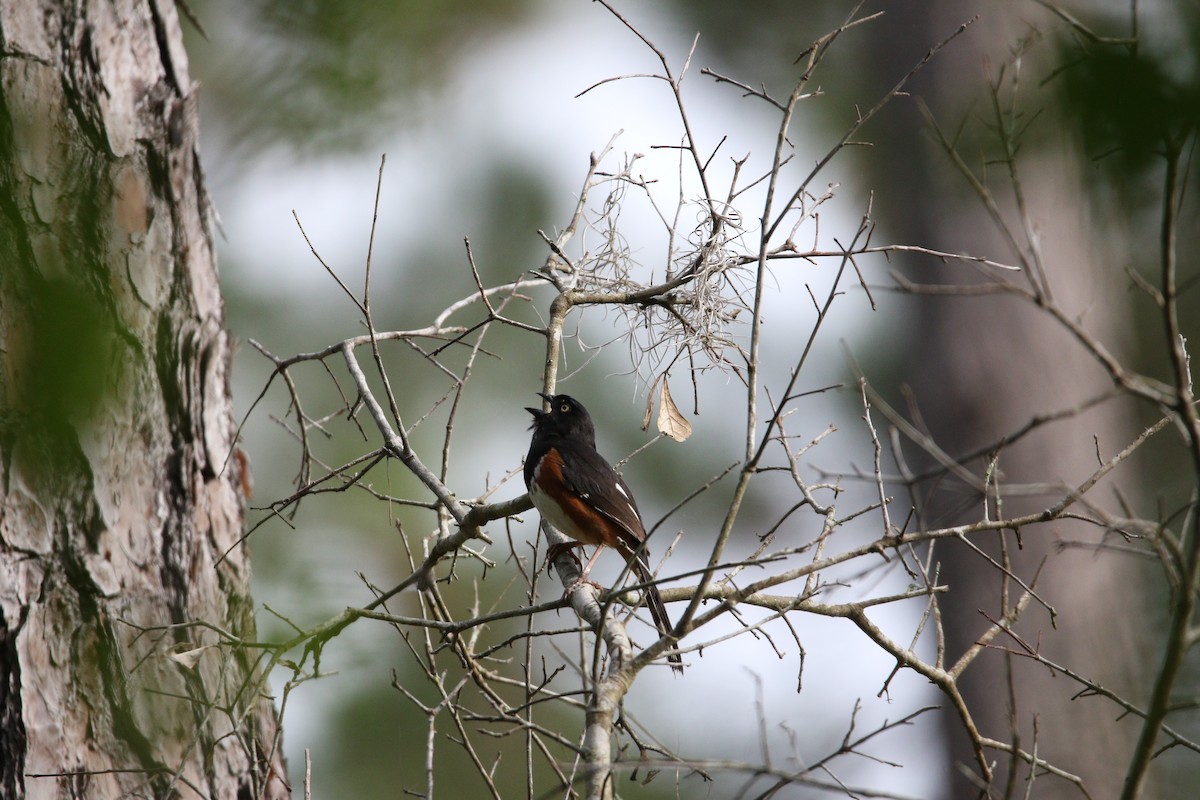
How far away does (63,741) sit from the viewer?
2.43m

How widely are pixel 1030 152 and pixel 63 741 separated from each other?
12.3 ft

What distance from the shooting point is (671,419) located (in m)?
3.30

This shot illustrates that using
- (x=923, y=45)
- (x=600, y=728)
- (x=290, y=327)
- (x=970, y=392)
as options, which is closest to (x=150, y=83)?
(x=600, y=728)

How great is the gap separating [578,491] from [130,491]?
1803 millimetres

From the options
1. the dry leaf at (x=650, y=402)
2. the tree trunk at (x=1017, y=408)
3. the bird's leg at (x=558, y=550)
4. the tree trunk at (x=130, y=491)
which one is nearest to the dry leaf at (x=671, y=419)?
the dry leaf at (x=650, y=402)

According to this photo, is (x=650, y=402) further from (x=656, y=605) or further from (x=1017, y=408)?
A: (x=1017, y=408)

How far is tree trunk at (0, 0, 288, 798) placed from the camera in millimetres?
2391

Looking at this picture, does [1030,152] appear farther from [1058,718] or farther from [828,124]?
[828,124]

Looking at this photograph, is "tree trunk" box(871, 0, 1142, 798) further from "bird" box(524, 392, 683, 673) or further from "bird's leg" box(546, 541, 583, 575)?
"bird's leg" box(546, 541, 583, 575)

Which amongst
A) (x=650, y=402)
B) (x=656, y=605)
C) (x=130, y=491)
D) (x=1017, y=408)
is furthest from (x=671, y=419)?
(x=1017, y=408)

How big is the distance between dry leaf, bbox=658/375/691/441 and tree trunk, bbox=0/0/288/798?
1397mm

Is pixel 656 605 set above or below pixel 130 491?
below

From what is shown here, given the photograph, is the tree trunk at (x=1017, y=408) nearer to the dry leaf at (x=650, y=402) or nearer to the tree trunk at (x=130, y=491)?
the dry leaf at (x=650, y=402)

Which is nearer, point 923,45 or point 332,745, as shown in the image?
point 332,745
